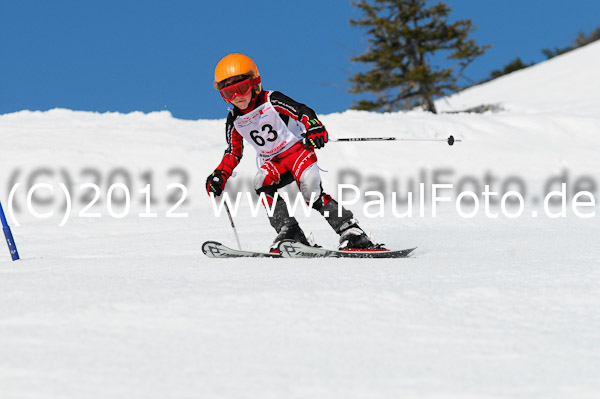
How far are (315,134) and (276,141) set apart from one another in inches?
16.5

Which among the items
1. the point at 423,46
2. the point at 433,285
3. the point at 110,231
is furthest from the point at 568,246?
the point at 423,46

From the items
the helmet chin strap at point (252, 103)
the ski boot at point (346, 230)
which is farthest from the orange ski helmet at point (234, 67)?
the ski boot at point (346, 230)

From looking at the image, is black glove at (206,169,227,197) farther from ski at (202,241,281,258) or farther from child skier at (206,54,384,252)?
ski at (202,241,281,258)

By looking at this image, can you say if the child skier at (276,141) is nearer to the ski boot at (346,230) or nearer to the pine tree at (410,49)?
the ski boot at (346,230)

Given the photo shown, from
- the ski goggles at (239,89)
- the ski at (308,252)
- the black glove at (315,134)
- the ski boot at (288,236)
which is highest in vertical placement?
the ski goggles at (239,89)

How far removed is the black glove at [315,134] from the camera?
4.81 m

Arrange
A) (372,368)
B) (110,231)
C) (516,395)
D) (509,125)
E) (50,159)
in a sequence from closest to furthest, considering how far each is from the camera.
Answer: (516,395)
(372,368)
(110,231)
(50,159)
(509,125)

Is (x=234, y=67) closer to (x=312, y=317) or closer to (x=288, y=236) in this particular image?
(x=288, y=236)

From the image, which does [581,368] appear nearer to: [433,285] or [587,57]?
[433,285]

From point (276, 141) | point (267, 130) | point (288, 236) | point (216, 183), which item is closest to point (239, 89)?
point (267, 130)

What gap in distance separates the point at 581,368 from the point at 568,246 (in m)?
3.37

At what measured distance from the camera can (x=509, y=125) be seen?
14.8 meters

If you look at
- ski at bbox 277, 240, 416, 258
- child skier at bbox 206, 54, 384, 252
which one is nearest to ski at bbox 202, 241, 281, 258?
ski at bbox 277, 240, 416, 258

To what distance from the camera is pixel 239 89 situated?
4875 mm
